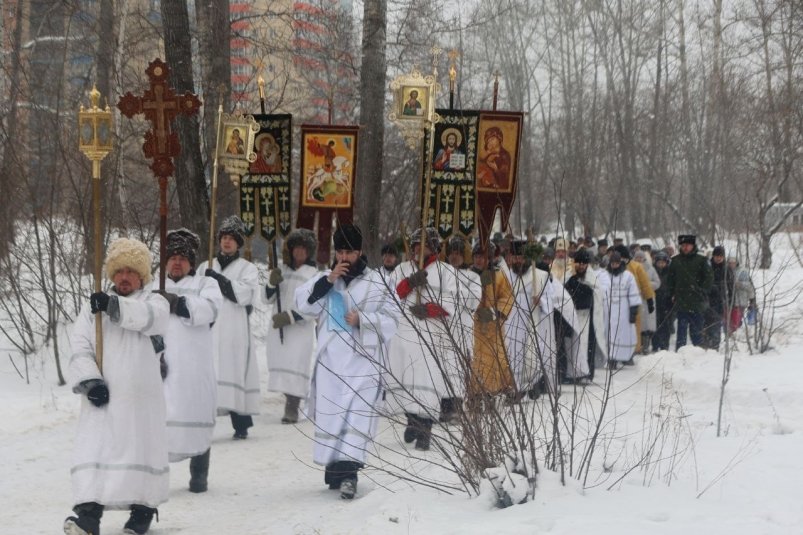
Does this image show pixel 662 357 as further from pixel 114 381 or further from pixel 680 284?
pixel 114 381

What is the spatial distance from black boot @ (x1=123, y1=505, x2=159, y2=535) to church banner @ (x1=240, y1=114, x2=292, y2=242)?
236 inches

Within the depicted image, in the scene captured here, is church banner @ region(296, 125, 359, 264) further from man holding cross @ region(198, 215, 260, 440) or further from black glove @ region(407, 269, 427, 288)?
black glove @ region(407, 269, 427, 288)

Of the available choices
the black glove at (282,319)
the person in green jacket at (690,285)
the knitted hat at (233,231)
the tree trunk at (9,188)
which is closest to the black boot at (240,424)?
the black glove at (282,319)

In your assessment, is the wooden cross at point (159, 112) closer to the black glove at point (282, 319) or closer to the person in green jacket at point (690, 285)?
the black glove at point (282, 319)

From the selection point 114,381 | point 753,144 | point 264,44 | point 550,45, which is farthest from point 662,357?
point 550,45

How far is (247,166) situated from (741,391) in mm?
5774

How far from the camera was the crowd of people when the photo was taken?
6.76 meters

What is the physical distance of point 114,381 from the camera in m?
6.87

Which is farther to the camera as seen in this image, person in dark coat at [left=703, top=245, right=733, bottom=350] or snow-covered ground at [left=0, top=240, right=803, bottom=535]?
person in dark coat at [left=703, top=245, right=733, bottom=350]

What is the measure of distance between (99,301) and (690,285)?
11596mm

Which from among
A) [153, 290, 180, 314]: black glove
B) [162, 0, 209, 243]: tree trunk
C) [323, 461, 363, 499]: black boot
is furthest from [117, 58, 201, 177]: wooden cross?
[162, 0, 209, 243]: tree trunk

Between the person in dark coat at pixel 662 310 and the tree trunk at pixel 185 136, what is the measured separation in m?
7.87

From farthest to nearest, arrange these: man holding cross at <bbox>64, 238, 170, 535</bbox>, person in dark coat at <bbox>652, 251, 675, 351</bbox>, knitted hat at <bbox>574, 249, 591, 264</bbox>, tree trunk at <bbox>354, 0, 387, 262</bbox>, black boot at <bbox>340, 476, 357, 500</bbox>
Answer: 1. person in dark coat at <bbox>652, 251, 675, 351</bbox>
2. tree trunk at <bbox>354, 0, 387, 262</bbox>
3. knitted hat at <bbox>574, 249, 591, 264</bbox>
4. black boot at <bbox>340, 476, 357, 500</bbox>
5. man holding cross at <bbox>64, 238, 170, 535</bbox>

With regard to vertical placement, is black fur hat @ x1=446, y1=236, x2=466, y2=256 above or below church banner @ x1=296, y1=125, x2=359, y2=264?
below
